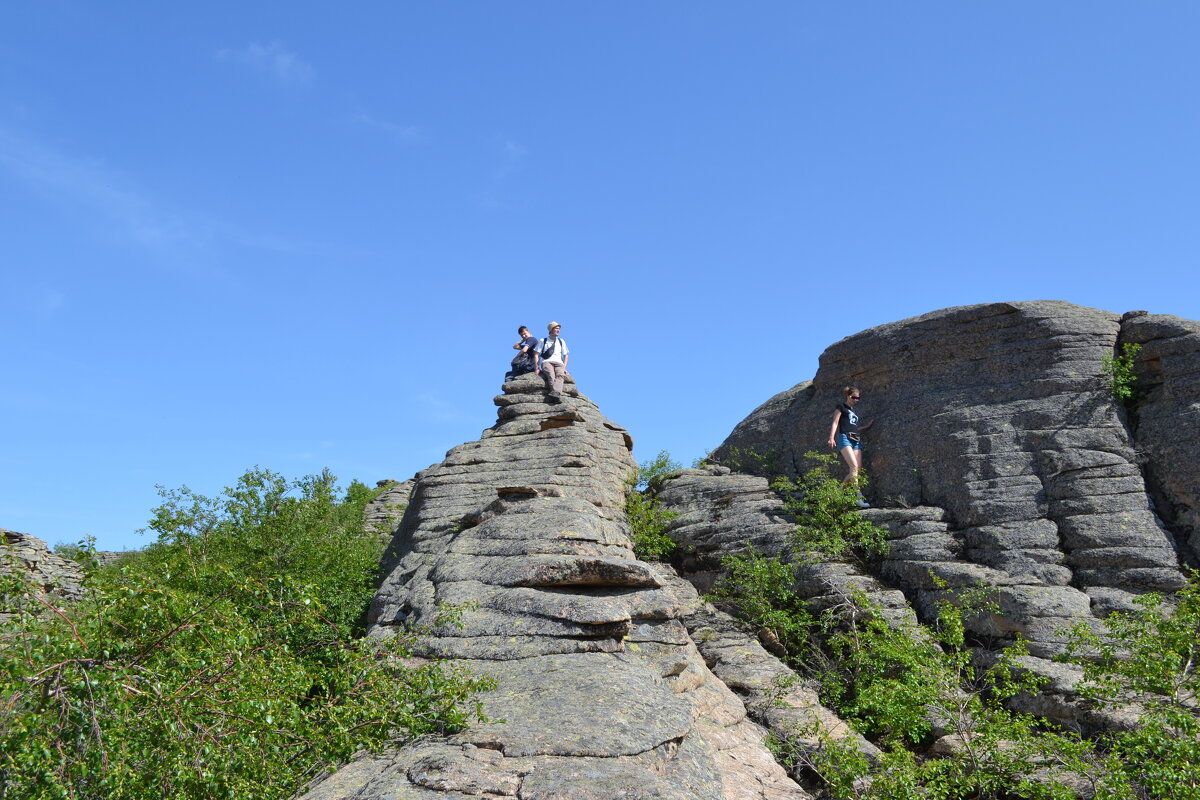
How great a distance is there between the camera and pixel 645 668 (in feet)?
40.7

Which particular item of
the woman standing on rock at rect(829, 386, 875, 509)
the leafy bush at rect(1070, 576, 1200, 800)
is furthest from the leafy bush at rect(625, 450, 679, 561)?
the leafy bush at rect(1070, 576, 1200, 800)

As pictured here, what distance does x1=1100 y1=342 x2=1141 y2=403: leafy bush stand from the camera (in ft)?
67.2

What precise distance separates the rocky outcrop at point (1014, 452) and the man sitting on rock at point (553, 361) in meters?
6.79

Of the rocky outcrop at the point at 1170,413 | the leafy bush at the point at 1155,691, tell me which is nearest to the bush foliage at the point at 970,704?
the leafy bush at the point at 1155,691

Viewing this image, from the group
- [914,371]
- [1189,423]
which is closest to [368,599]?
[914,371]

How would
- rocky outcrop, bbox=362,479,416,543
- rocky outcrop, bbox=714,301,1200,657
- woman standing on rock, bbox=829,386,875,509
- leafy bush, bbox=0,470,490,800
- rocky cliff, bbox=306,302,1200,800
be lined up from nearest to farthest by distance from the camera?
leafy bush, bbox=0,470,490,800 < rocky cliff, bbox=306,302,1200,800 < rocky outcrop, bbox=714,301,1200,657 < woman standing on rock, bbox=829,386,875,509 < rocky outcrop, bbox=362,479,416,543

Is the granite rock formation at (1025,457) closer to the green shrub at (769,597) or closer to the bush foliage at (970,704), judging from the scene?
the bush foliage at (970,704)

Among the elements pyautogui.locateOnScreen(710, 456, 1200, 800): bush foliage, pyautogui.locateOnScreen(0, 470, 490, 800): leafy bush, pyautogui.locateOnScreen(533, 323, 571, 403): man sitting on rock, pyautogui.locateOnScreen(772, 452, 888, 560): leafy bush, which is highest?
pyautogui.locateOnScreen(533, 323, 571, 403): man sitting on rock

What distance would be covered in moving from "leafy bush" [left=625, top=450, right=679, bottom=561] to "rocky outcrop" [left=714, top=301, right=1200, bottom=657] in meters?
Result: 3.53

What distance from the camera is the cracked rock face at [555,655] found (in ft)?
29.0

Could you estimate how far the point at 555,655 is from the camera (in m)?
12.3

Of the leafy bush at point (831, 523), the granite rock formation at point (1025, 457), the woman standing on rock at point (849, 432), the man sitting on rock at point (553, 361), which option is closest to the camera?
the granite rock formation at point (1025, 457)

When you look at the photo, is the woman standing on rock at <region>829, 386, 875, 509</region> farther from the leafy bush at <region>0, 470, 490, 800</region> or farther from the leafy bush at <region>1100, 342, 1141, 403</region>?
the leafy bush at <region>0, 470, 490, 800</region>

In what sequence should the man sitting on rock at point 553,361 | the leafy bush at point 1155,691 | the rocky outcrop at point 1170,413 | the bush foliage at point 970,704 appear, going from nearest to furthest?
the leafy bush at point 1155,691
the bush foliage at point 970,704
the rocky outcrop at point 1170,413
the man sitting on rock at point 553,361
